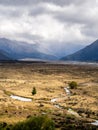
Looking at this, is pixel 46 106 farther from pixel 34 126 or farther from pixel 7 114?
pixel 34 126

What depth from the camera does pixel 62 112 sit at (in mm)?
93062

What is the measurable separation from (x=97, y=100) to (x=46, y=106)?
2650cm

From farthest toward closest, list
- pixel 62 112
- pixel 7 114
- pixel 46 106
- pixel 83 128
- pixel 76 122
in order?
pixel 46 106 < pixel 62 112 < pixel 7 114 < pixel 76 122 < pixel 83 128

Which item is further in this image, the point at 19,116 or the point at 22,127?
the point at 19,116

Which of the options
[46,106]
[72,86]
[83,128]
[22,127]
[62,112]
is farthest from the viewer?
[72,86]

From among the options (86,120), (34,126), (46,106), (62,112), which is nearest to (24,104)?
(46,106)

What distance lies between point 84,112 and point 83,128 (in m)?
23.6

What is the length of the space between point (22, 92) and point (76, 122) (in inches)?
2634

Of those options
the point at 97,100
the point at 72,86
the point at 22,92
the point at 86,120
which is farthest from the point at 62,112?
the point at 72,86

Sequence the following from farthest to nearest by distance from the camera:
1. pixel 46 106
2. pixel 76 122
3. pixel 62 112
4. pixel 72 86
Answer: pixel 72 86 → pixel 46 106 → pixel 62 112 → pixel 76 122

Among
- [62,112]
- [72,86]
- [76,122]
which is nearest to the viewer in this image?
[76,122]

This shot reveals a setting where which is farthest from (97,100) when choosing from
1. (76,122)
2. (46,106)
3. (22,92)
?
(76,122)

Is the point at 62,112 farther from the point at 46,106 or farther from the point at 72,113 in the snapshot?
the point at 46,106

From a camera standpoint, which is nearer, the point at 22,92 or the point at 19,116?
the point at 19,116
